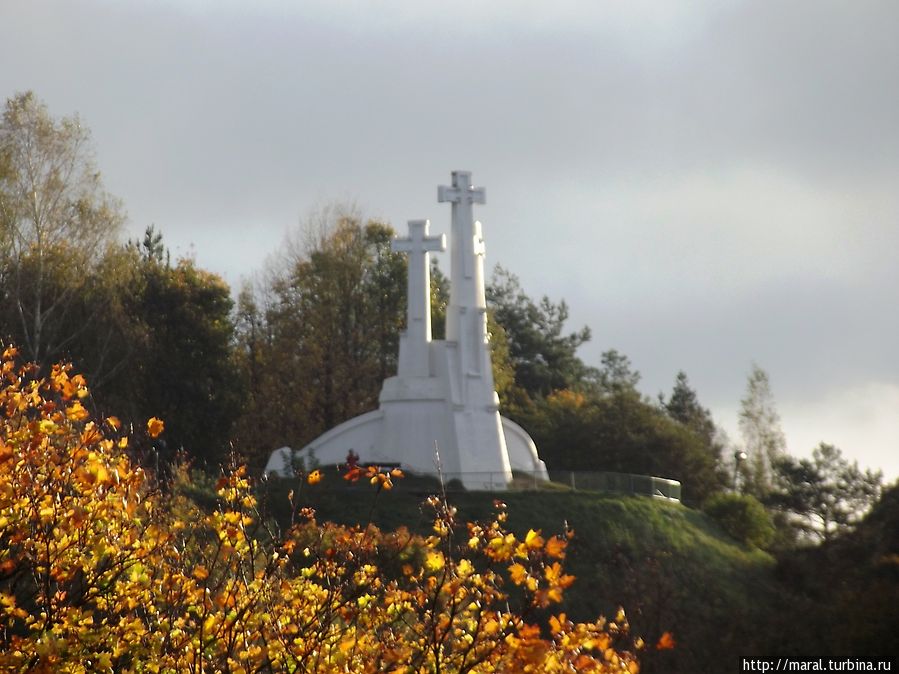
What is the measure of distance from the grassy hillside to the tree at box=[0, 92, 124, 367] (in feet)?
30.3

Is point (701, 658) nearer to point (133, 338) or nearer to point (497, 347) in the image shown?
point (133, 338)

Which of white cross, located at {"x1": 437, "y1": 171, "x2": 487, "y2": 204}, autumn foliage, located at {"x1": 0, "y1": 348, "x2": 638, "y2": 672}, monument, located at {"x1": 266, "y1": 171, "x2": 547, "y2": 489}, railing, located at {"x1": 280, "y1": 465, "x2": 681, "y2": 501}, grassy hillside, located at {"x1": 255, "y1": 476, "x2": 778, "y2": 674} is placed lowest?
autumn foliage, located at {"x1": 0, "y1": 348, "x2": 638, "y2": 672}

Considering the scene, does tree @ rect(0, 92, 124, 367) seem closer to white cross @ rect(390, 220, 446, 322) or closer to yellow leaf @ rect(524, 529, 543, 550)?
white cross @ rect(390, 220, 446, 322)

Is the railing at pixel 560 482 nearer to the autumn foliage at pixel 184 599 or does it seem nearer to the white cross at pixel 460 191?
the white cross at pixel 460 191

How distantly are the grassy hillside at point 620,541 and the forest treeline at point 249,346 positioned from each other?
3582 mm

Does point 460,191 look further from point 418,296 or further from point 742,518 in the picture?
point 742,518

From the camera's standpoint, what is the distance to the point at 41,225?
3916 cm

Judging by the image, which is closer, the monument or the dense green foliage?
the monument

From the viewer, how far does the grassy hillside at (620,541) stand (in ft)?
101

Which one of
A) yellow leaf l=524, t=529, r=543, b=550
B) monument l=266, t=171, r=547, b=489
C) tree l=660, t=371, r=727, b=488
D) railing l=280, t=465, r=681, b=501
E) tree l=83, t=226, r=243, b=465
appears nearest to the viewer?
yellow leaf l=524, t=529, r=543, b=550

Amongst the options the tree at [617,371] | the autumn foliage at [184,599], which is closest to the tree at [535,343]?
the tree at [617,371]

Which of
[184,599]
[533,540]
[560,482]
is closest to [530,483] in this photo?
[560,482]

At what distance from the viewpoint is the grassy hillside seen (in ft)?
101

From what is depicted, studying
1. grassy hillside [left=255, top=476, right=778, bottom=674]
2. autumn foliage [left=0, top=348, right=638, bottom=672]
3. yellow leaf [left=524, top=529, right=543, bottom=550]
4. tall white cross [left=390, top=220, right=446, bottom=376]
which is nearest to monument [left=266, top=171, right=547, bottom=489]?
tall white cross [left=390, top=220, right=446, bottom=376]
